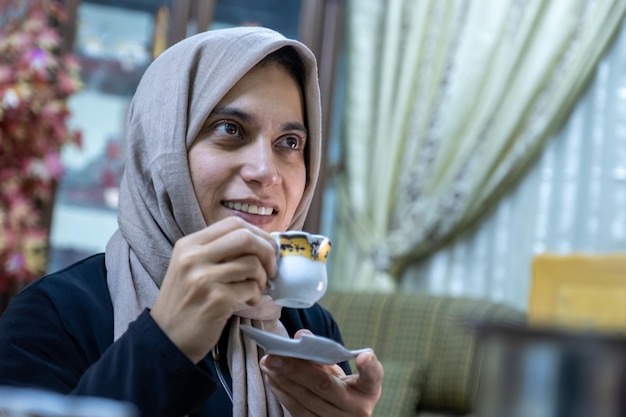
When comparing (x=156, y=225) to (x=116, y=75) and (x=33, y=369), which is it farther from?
(x=116, y=75)

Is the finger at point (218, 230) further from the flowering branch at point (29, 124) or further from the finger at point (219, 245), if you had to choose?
the flowering branch at point (29, 124)

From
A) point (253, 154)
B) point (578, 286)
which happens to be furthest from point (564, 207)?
point (253, 154)

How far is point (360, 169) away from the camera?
4.31 meters

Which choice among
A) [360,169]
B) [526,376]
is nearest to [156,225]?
[526,376]

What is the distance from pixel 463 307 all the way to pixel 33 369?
2221 millimetres

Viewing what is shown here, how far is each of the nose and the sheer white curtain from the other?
2.28m

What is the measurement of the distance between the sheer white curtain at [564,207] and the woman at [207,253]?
6.74 ft

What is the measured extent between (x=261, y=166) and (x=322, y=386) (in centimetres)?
39

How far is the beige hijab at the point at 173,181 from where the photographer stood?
4.94 feet

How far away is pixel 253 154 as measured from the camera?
1567 mm

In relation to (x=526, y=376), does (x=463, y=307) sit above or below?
below

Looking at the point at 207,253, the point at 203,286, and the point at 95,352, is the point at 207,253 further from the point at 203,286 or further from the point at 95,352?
the point at 95,352

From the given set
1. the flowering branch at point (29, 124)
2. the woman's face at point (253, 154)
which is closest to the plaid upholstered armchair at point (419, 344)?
the flowering branch at point (29, 124)

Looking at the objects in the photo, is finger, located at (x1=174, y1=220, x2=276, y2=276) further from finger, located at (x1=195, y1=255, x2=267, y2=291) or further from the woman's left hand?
the woman's left hand
